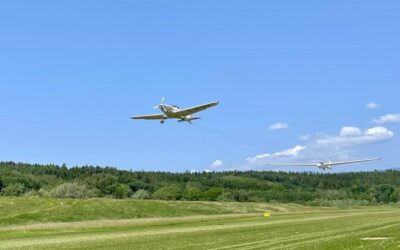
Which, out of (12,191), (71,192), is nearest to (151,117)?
(71,192)

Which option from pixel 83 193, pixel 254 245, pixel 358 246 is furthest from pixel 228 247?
pixel 83 193

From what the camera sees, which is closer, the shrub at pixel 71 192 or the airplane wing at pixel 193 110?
the airplane wing at pixel 193 110

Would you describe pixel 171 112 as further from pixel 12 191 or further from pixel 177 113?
pixel 12 191

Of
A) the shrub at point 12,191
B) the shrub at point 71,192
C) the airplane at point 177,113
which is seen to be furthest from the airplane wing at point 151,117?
the shrub at point 12,191

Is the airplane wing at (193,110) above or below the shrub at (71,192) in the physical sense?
below

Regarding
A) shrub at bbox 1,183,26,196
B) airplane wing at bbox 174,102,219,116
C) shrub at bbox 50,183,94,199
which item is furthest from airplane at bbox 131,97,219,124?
shrub at bbox 1,183,26,196

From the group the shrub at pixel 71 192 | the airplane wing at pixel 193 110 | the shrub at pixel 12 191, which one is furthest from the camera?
the shrub at pixel 12 191

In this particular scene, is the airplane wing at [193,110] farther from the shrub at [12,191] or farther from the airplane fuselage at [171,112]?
the shrub at [12,191]

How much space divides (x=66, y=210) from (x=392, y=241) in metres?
82.2

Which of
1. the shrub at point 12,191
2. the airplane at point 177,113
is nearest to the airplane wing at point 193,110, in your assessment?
the airplane at point 177,113

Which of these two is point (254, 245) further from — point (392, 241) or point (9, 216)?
point (9, 216)

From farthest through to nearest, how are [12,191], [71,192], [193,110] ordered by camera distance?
[12,191]
[71,192]
[193,110]

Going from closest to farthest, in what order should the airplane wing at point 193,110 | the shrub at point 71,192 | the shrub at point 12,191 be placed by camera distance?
the airplane wing at point 193,110
the shrub at point 71,192
the shrub at point 12,191

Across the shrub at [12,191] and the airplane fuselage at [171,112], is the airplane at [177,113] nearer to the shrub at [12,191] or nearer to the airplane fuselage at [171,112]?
the airplane fuselage at [171,112]
